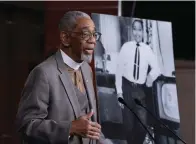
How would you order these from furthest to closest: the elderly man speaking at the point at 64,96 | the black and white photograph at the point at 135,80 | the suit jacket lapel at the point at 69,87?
the black and white photograph at the point at 135,80
the suit jacket lapel at the point at 69,87
the elderly man speaking at the point at 64,96

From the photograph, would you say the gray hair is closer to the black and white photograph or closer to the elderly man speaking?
the elderly man speaking

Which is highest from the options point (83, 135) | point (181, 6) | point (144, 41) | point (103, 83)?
point (181, 6)

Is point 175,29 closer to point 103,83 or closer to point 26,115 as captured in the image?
point 103,83

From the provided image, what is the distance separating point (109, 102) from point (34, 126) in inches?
30.4

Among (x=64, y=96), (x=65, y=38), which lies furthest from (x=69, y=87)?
(x=65, y=38)

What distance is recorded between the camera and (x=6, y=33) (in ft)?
11.5

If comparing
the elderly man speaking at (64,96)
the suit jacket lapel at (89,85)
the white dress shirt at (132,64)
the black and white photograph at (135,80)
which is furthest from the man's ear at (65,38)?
the white dress shirt at (132,64)

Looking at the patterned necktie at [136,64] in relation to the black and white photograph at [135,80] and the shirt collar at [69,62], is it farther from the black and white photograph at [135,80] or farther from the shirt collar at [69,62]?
the shirt collar at [69,62]

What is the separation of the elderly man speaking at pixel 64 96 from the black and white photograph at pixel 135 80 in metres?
0.49

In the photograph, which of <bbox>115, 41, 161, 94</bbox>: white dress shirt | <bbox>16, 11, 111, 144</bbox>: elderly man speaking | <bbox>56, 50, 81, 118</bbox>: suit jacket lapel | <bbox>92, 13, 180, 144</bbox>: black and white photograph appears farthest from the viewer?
<bbox>115, 41, 161, 94</bbox>: white dress shirt

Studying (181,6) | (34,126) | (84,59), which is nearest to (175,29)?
(181,6)

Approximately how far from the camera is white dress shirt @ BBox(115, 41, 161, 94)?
8.26ft

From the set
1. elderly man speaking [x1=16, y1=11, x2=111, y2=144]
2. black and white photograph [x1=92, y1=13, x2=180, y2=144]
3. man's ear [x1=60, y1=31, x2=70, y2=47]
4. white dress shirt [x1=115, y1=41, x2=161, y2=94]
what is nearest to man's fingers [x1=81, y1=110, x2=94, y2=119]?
elderly man speaking [x1=16, y1=11, x2=111, y2=144]

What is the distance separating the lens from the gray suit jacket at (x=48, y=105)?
65.8 inches
